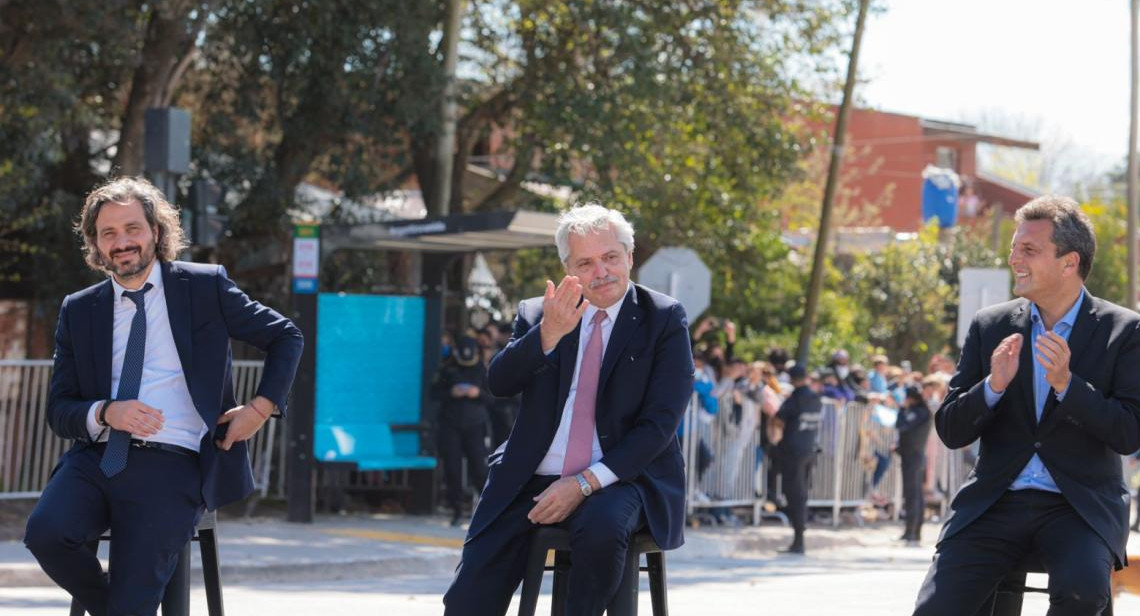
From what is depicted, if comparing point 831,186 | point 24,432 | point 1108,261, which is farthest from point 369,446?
point 1108,261

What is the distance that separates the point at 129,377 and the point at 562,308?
1510mm

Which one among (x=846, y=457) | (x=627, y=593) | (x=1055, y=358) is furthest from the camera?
(x=846, y=457)

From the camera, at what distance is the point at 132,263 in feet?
18.7

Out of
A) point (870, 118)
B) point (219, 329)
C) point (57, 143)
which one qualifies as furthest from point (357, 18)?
point (870, 118)

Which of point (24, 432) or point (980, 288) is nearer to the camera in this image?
point (24, 432)

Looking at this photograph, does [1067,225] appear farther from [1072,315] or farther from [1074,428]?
[1074,428]

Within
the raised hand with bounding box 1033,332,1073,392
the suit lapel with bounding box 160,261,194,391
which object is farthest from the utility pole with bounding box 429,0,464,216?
the raised hand with bounding box 1033,332,1073,392

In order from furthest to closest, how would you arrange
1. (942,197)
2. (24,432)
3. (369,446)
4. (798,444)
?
(942,197), (798,444), (369,446), (24,432)

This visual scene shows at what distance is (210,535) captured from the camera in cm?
594

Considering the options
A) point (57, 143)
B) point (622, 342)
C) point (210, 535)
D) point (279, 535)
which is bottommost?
point (279, 535)

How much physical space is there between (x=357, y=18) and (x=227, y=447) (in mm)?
13367

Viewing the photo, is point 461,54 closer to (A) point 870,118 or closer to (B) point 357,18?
(B) point 357,18

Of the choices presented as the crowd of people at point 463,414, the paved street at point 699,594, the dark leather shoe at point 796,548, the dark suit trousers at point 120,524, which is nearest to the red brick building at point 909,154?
the dark leather shoe at point 796,548

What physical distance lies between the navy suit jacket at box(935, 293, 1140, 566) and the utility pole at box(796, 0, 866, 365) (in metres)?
16.1
